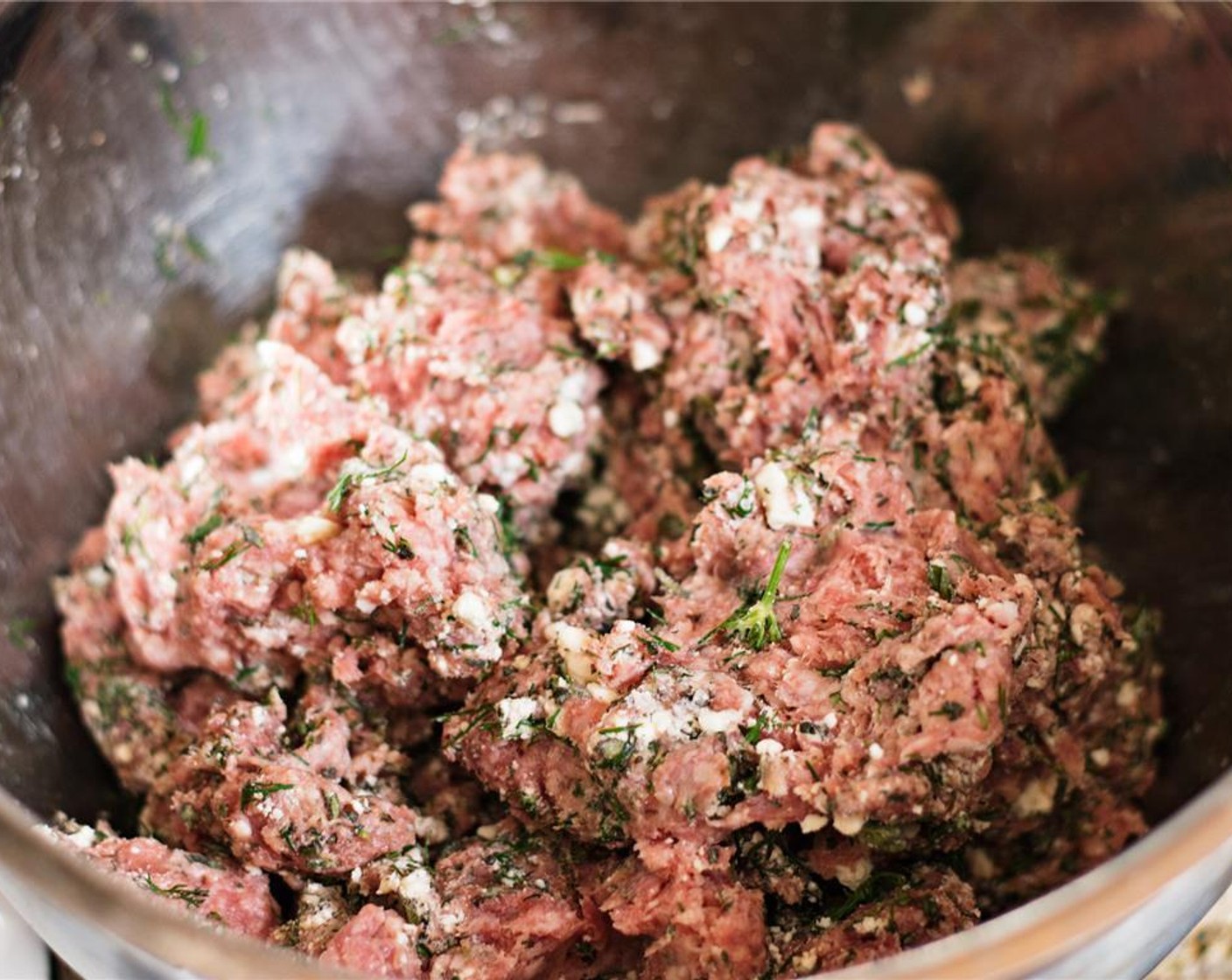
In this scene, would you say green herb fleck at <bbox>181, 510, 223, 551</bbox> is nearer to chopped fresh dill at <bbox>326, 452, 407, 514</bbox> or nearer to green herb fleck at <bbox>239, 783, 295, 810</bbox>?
chopped fresh dill at <bbox>326, 452, 407, 514</bbox>

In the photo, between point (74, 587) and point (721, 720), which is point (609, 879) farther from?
point (74, 587)

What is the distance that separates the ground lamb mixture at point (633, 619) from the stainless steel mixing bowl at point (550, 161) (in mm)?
143

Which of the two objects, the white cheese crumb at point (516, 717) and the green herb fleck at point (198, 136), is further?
the green herb fleck at point (198, 136)

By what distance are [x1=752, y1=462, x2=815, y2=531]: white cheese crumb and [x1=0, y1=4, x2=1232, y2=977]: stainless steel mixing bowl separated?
847 mm

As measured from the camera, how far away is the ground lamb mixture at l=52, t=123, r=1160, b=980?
1903 mm

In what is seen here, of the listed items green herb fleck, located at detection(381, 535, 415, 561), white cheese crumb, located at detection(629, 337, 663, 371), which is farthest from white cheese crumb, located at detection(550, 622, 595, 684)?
white cheese crumb, located at detection(629, 337, 663, 371)

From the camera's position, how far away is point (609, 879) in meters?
1.98

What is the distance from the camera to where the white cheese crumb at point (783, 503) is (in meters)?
2.13

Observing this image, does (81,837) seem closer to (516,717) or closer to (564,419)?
(516,717)

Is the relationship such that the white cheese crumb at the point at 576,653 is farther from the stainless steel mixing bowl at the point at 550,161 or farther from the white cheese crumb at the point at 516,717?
the stainless steel mixing bowl at the point at 550,161

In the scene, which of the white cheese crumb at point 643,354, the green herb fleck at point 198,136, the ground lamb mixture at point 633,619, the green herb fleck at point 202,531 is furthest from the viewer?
the green herb fleck at point 198,136

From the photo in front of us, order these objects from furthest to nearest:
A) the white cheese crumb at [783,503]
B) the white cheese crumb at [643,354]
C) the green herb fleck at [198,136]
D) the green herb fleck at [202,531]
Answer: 1. the green herb fleck at [198,136]
2. the white cheese crumb at [643,354]
3. the green herb fleck at [202,531]
4. the white cheese crumb at [783,503]

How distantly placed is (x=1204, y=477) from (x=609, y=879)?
58.2 inches

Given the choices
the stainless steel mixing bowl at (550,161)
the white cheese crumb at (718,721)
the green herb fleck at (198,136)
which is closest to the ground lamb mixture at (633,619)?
the white cheese crumb at (718,721)
